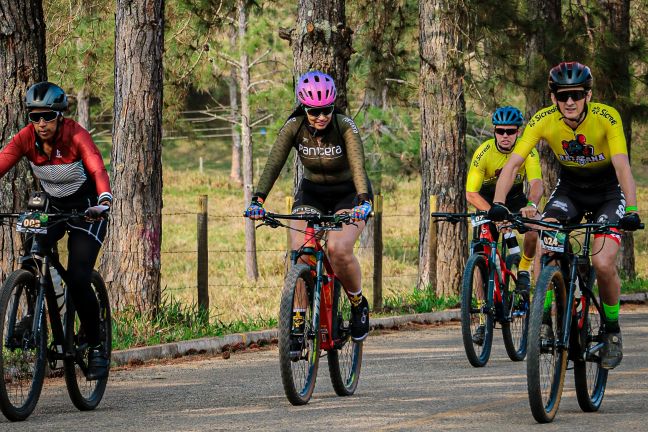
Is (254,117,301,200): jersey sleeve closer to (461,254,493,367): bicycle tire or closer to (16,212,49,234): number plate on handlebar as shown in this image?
(16,212,49,234): number plate on handlebar

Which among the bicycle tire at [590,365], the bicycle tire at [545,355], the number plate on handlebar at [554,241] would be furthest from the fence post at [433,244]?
the bicycle tire at [545,355]

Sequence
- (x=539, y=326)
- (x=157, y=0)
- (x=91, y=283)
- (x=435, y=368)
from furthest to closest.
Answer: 1. (x=157, y=0)
2. (x=435, y=368)
3. (x=91, y=283)
4. (x=539, y=326)

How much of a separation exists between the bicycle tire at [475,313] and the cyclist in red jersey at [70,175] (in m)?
3.72

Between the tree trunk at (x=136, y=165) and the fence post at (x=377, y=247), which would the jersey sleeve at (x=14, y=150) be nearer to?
the tree trunk at (x=136, y=165)

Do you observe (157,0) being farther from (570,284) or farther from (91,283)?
(570,284)

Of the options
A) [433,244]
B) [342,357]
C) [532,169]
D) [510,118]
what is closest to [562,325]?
A: [342,357]

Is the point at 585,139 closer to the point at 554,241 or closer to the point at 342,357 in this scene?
the point at 554,241

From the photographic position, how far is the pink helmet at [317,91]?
9.59 m

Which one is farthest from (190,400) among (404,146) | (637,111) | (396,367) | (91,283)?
(404,146)

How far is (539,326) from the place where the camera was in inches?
318

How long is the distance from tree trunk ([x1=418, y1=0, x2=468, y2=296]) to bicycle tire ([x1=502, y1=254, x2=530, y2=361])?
5962 millimetres

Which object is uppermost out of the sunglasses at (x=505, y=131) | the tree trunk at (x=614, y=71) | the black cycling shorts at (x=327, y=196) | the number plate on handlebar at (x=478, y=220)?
the tree trunk at (x=614, y=71)

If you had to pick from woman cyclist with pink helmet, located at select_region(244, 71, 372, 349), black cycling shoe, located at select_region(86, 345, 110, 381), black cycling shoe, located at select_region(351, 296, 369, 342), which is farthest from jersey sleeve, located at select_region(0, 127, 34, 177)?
black cycling shoe, located at select_region(351, 296, 369, 342)

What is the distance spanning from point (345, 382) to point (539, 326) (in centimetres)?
229
